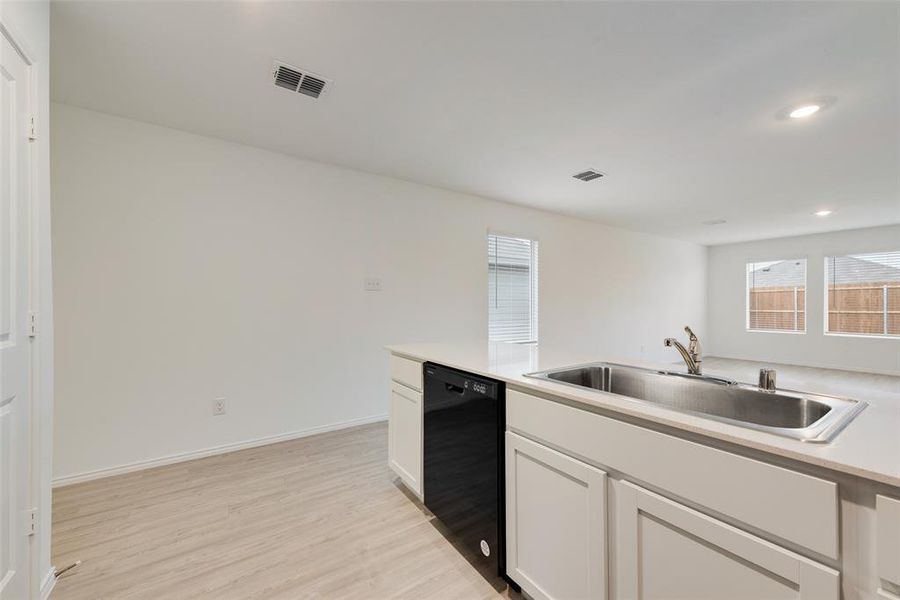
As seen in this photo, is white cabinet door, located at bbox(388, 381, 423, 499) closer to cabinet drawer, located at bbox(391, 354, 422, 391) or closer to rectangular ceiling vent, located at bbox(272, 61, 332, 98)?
cabinet drawer, located at bbox(391, 354, 422, 391)

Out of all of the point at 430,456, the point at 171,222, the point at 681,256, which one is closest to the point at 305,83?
the point at 171,222

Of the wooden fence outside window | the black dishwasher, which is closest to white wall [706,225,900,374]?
the wooden fence outside window

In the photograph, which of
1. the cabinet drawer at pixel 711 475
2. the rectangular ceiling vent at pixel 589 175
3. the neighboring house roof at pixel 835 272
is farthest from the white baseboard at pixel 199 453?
the neighboring house roof at pixel 835 272

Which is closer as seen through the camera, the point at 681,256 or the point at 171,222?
the point at 171,222

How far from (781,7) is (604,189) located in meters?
2.46

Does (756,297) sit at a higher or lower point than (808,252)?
lower

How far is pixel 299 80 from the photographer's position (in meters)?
2.08

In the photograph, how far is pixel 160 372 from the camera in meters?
2.60

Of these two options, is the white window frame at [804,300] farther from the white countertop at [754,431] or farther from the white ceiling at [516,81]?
the white countertop at [754,431]

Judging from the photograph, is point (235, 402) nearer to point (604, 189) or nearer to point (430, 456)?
point (430, 456)

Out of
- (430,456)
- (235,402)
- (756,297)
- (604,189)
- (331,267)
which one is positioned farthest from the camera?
(756,297)

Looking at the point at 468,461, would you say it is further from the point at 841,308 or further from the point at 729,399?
the point at 841,308

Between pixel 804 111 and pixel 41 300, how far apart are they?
4.21 metres

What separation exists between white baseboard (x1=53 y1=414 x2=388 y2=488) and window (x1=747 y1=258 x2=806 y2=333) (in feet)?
25.0
